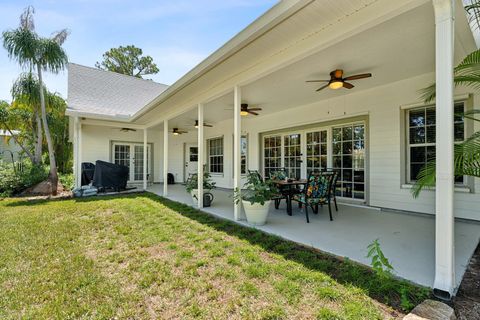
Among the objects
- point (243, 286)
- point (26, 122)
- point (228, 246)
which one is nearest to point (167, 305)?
point (243, 286)

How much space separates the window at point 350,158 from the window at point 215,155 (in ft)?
15.9

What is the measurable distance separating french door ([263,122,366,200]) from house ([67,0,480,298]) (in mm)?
28

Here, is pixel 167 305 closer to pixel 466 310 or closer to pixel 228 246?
pixel 228 246

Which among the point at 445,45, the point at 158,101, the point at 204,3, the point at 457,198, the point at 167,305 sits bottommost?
the point at 167,305

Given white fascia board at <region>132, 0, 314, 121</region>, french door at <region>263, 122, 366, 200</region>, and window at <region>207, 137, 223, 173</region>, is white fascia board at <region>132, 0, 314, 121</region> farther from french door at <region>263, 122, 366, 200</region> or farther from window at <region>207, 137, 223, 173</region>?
window at <region>207, 137, 223, 173</region>

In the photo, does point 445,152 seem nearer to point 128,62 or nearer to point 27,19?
point 27,19

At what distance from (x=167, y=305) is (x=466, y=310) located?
7.55 feet

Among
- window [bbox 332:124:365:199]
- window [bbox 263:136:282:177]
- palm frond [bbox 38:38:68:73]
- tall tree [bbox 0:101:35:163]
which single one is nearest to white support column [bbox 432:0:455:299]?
window [bbox 332:124:365:199]

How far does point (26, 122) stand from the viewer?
38.5 ft

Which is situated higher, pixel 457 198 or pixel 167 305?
pixel 457 198

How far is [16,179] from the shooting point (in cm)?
775

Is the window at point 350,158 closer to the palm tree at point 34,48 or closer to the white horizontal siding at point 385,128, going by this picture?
the white horizontal siding at point 385,128

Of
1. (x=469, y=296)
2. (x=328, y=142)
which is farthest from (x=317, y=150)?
(x=469, y=296)

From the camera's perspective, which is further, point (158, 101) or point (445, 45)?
point (158, 101)
